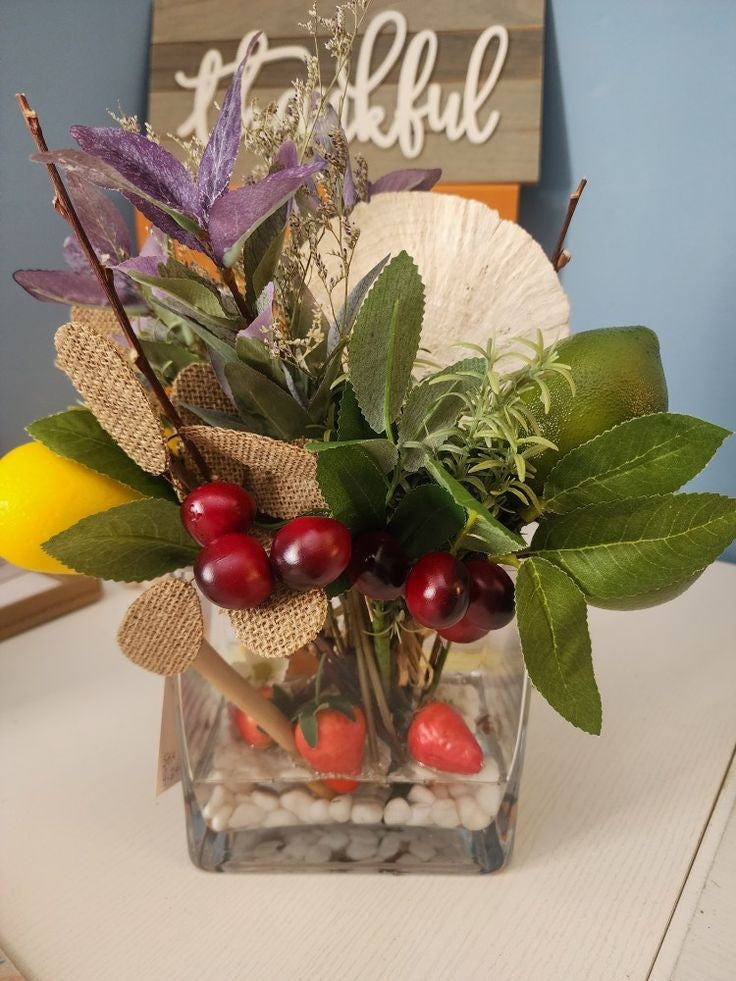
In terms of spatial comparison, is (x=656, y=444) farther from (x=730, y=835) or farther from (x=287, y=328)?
(x=730, y=835)

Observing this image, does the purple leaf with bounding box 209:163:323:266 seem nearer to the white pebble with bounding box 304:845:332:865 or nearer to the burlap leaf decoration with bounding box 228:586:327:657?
the burlap leaf decoration with bounding box 228:586:327:657

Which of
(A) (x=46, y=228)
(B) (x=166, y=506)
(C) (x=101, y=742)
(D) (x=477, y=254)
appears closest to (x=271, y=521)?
(B) (x=166, y=506)

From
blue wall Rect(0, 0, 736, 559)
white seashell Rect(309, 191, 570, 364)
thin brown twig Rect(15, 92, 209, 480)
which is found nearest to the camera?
thin brown twig Rect(15, 92, 209, 480)

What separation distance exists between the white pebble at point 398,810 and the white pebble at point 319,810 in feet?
0.10

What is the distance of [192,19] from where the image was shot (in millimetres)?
926

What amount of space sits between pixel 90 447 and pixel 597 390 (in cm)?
23

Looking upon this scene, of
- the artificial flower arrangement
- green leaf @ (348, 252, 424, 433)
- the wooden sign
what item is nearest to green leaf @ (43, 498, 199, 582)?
the artificial flower arrangement

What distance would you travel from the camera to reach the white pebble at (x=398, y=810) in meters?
0.44

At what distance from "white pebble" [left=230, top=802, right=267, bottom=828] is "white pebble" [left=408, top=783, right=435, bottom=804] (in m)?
0.08

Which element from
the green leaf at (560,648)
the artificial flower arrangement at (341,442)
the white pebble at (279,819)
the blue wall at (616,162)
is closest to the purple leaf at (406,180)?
the artificial flower arrangement at (341,442)

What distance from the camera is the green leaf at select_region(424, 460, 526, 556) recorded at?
0.29 metres

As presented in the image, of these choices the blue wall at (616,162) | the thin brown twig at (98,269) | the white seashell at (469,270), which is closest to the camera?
the thin brown twig at (98,269)

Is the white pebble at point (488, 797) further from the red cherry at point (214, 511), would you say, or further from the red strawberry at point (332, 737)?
the red cherry at point (214, 511)

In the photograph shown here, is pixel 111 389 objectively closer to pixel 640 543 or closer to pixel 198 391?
pixel 198 391
